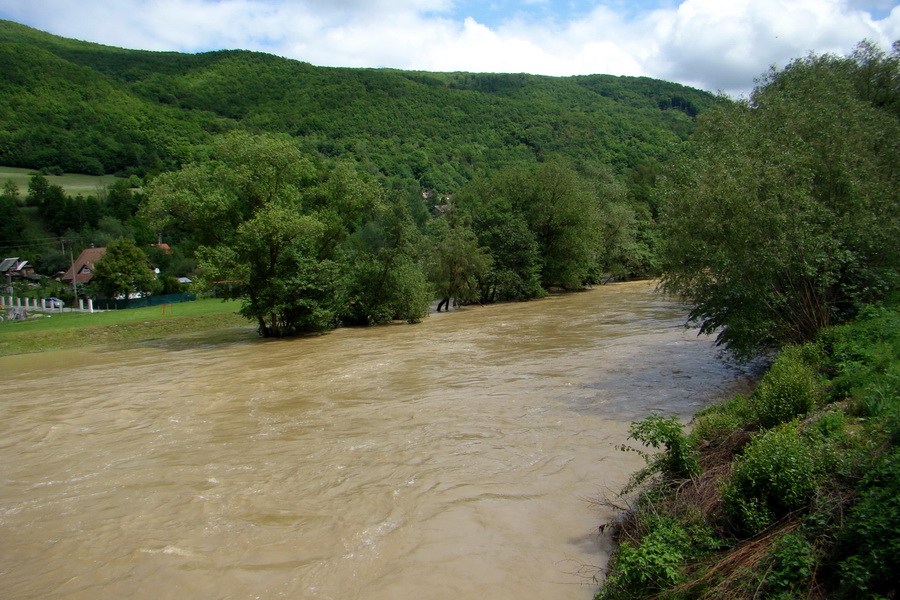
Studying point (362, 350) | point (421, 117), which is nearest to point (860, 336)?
point (362, 350)

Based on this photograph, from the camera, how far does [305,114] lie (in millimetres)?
112625

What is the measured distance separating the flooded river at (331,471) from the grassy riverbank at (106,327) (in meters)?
8.00

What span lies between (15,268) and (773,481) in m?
91.6

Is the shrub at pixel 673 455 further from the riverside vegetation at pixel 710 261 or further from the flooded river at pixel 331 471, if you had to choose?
the flooded river at pixel 331 471

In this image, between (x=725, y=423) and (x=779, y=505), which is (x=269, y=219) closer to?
(x=725, y=423)

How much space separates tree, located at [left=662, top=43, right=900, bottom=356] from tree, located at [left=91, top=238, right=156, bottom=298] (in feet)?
183

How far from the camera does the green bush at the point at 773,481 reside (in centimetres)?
537

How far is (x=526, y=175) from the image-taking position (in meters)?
51.9

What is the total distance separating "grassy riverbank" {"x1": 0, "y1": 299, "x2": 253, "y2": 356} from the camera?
28375 mm

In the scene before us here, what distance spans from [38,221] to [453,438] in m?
105


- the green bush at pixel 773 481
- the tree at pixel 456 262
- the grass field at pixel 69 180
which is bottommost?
the green bush at pixel 773 481

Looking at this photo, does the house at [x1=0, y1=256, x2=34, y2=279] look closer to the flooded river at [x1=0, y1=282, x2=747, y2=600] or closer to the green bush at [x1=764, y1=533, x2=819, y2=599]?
the flooded river at [x1=0, y1=282, x2=747, y2=600]

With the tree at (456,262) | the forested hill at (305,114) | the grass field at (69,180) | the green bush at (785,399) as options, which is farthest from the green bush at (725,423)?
the grass field at (69,180)

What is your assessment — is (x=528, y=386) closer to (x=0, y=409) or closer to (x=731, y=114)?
(x=731, y=114)
